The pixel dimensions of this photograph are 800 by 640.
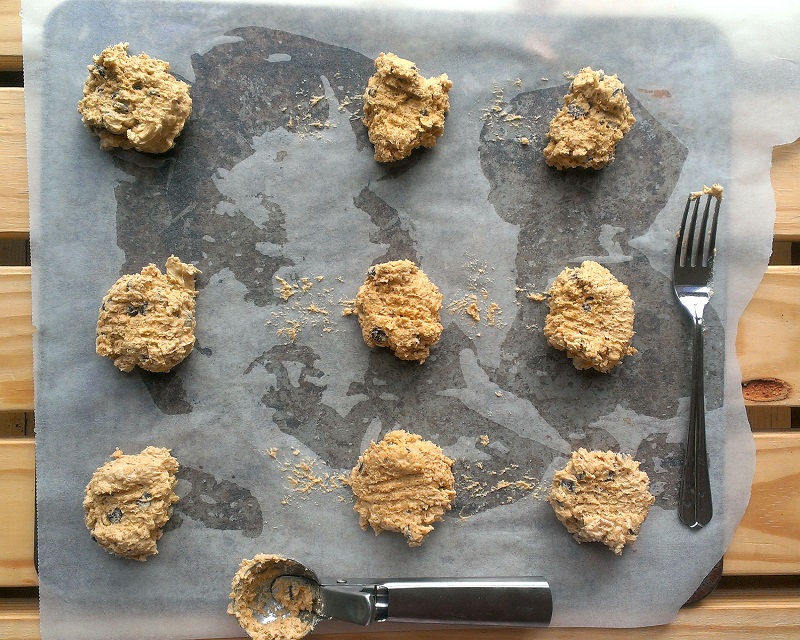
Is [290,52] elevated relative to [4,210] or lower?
elevated

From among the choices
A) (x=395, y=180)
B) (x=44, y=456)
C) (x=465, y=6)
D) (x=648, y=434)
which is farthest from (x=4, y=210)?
(x=648, y=434)

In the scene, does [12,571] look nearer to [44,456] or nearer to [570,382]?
[44,456]

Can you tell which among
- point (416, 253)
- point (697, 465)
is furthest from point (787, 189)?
point (416, 253)

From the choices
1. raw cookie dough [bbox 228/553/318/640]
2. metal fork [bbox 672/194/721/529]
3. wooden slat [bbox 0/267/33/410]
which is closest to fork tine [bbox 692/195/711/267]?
metal fork [bbox 672/194/721/529]

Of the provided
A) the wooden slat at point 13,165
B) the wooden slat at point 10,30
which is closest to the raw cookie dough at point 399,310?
the wooden slat at point 13,165

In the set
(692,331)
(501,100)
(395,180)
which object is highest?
(501,100)

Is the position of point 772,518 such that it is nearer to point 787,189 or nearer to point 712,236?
point 712,236
